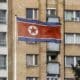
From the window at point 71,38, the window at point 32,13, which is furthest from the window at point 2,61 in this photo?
the window at point 71,38

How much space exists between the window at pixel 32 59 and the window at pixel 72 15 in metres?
4.02

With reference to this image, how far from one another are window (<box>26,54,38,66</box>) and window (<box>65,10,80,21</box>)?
4.02 meters

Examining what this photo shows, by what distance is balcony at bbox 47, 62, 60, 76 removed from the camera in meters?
56.3

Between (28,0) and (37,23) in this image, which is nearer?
(37,23)

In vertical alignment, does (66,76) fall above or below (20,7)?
below

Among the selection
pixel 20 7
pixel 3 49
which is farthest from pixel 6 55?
pixel 20 7

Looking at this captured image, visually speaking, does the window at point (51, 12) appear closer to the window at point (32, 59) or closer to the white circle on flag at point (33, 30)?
the window at point (32, 59)

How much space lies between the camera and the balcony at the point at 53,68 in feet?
185

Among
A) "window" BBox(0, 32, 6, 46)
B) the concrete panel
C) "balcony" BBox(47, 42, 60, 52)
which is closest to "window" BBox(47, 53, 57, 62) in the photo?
"balcony" BBox(47, 42, 60, 52)

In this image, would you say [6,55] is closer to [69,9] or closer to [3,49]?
[3,49]

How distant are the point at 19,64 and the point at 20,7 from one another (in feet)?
15.1

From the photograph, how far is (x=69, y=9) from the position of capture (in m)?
57.2

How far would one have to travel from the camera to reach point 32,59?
56.7 m

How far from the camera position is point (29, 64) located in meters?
56.4
